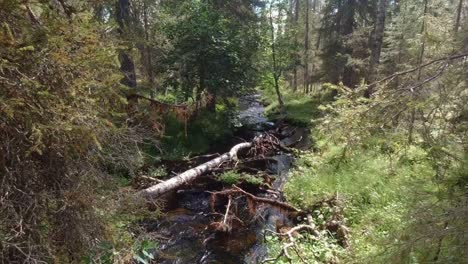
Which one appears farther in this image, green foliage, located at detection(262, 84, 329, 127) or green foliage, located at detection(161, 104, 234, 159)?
green foliage, located at detection(262, 84, 329, 127)

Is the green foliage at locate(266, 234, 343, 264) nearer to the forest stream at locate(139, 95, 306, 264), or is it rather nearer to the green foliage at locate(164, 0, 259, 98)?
the forest stream at locate(139, 95, 306, 264)

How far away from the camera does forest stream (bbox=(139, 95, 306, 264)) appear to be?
6348 mm

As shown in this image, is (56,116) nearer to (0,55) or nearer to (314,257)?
(0,55)

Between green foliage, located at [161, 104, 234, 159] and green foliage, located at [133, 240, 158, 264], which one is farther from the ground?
green foliage, located at [133, 240, 158, 264]

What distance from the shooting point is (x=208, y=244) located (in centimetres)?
673

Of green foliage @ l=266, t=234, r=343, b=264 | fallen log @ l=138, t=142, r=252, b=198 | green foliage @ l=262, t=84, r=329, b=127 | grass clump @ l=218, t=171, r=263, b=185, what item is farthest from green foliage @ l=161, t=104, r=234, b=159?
green foliage @ l=266, t=234, r=343, b=264

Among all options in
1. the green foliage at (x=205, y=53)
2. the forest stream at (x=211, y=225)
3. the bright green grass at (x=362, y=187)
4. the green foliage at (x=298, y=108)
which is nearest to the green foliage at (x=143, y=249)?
the forest stream at (x=211, y=225)

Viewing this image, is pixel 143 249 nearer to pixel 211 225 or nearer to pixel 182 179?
pixel 211 225

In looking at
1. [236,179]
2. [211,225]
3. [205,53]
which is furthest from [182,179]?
[205,53]

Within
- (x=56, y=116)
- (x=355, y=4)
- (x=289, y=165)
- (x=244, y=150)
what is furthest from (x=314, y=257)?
(x=355, y=4)

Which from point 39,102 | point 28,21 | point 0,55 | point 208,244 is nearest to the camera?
point 0,55

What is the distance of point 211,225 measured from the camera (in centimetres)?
706

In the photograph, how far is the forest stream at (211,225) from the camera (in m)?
6.35

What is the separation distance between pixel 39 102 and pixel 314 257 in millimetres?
4434
